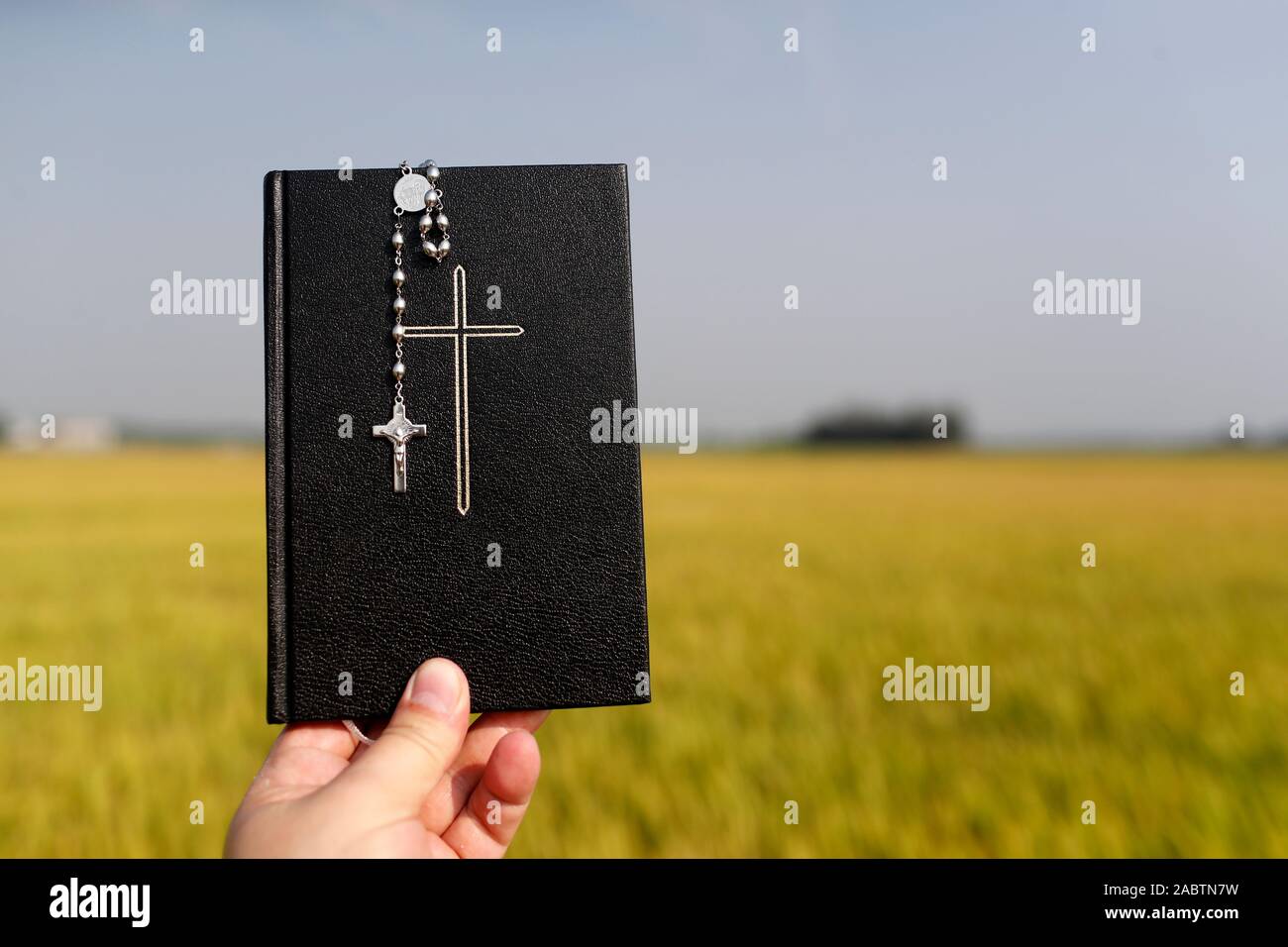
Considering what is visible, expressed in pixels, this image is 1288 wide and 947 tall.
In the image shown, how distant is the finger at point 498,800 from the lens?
5.85ft

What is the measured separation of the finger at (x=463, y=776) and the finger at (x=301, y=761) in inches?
9.5

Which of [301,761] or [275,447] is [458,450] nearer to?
[275,447]

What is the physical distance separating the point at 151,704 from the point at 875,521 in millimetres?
6808

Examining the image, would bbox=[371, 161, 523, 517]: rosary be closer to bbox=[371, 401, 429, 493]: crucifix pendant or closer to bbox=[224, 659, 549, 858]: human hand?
bbox=[371, 401, 429, 493]: crucifix pendant

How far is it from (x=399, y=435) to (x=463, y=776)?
2.52 feet

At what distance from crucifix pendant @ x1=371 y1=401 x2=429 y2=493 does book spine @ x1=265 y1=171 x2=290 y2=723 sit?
186 mm

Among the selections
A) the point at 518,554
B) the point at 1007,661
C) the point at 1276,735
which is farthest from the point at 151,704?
→ the point at 1276,735

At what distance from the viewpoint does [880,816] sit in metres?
2.90

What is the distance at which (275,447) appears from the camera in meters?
1.67

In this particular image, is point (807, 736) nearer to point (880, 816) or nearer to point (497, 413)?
point (880, 816)

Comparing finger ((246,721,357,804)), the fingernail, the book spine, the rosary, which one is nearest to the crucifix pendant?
the rosary

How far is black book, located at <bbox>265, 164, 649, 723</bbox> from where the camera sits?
1.66 metres

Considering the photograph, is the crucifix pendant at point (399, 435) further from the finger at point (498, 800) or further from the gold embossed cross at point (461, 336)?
the finger at point (498, 800)

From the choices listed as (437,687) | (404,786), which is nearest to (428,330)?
(437,687)
